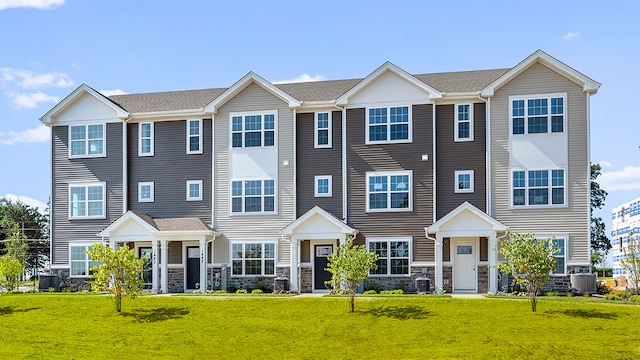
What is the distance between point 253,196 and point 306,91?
222 inches

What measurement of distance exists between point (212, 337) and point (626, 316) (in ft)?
41.5

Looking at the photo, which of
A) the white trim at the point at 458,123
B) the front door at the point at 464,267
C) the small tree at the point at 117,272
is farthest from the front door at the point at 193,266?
the white trim at the point at 458,123

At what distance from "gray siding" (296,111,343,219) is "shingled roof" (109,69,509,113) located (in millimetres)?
1247

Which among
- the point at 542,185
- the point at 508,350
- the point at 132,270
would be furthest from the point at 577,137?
the point at 132,270

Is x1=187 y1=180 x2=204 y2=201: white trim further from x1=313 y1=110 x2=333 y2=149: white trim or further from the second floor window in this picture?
x1=313 y1=110 x2=333 y2=149: white trim

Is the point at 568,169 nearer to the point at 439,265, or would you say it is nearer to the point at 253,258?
the point at 439,265

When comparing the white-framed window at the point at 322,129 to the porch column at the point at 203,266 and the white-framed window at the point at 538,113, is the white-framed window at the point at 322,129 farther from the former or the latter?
the white-framed window at the point at 538,113

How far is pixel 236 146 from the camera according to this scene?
32.5 m

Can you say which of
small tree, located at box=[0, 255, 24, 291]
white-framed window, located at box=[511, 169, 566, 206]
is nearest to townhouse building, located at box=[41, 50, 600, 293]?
white-framed window, located at box=[511, 169, 566, 206]

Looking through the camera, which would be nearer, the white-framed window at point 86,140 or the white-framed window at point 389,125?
the white-framed window at point 389,125

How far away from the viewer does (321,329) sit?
70.4ft

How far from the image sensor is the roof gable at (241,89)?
32.1 metres

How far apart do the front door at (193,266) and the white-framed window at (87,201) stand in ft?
15.4

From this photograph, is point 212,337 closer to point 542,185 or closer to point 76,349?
point 76,349
